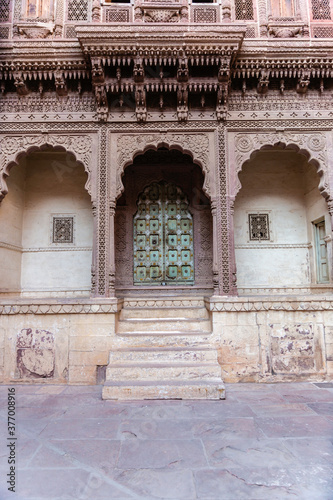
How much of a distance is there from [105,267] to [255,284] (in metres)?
3.96

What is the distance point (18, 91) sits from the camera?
252 inches

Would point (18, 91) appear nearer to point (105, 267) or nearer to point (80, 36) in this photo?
point (80, 36)

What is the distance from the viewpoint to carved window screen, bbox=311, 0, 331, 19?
6.55 metres

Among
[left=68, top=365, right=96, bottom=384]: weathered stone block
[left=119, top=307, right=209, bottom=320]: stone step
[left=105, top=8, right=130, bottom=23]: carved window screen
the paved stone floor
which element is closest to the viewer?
the paved stone floor

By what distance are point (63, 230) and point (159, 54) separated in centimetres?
452

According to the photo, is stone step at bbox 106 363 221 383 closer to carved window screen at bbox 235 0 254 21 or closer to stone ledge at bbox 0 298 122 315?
stone ledge at bbox 0 298 122 315

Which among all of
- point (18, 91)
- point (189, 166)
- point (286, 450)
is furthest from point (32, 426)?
point (189, 166)

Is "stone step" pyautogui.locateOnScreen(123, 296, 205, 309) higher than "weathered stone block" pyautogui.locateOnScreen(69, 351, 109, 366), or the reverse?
"stone step" pyautogui.locateOnScreen(123, 296, 205, 309)

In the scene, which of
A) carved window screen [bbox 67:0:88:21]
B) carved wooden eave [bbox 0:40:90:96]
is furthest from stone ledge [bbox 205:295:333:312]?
carved window screen [bbox 67:0:88:21]

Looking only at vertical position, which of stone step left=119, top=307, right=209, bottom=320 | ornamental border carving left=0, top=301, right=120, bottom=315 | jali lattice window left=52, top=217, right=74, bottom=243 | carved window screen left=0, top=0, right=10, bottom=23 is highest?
carved window screen left=0, top=0, right=10, bottom=23

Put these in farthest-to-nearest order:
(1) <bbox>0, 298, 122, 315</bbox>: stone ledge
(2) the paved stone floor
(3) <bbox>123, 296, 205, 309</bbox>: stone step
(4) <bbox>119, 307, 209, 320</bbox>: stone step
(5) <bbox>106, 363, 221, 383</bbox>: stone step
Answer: (3) <bbox>123, 296, 205, 309</bbox>: stone step, (4) <bbox>119, 307, 209, 320</bbox>: stone step, (1) <bbox>0, 298, 122, 315</bbox>: stone ledge, (5) <bbox>106, 363, 221, 383</bbox>: stone step, (2) the paved stone floor

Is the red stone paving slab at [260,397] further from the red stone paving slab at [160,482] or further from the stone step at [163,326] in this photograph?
the red stone paving slab at [160,482]

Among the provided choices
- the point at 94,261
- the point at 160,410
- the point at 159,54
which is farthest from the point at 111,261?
the point at 159,54

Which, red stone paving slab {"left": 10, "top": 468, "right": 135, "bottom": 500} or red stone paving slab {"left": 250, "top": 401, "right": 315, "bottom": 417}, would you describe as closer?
red stone paving slab {"left": 10, "top": 468, "right": 135, "bottom": 500}
